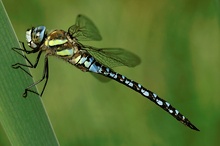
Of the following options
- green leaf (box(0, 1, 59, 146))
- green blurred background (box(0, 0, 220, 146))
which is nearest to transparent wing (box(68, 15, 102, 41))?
green blurred background (box(0, 0, 220, 146))

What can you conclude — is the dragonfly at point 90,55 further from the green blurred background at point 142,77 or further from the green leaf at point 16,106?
the green leaf at point 16,106

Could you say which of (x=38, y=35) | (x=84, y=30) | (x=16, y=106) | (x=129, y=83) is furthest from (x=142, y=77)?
(x=16, y=106)

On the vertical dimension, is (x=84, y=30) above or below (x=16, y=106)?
above

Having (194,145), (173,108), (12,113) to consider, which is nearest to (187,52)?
(173,108)

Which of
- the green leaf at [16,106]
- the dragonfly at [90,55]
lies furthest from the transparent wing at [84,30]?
the green leaf at [16,106]

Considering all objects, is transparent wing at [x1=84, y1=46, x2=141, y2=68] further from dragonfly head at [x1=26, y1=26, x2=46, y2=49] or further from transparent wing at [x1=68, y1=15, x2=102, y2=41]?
dragonfly head at [x1=26, y1=26, x2=46, y2=49]

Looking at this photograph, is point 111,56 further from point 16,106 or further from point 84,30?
point 16,106
